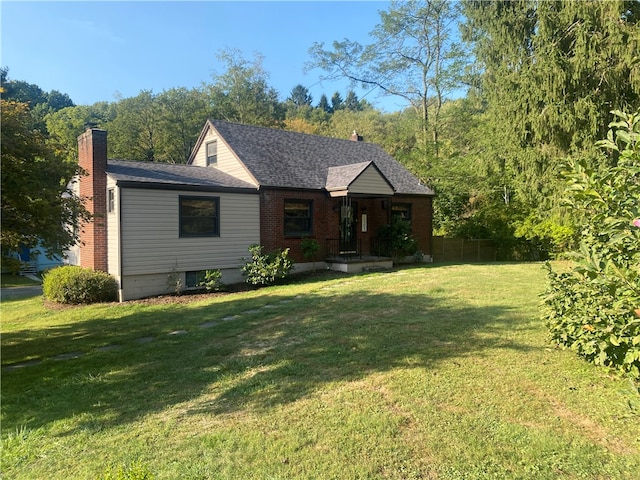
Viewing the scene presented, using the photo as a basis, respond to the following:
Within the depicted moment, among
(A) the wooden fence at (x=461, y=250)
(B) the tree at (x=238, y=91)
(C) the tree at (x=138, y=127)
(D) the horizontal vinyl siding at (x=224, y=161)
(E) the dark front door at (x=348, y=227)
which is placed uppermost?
(B) the tree at (x=238, y=91)

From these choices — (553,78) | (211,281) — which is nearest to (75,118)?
(211,281)

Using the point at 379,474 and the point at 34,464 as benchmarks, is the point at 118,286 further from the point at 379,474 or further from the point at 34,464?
the point at 379,474

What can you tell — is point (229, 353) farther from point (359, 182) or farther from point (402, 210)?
point (402, 210)

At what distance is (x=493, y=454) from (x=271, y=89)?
4171 centimetres

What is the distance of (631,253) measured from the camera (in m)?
3.55

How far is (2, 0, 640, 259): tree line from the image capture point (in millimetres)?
12586

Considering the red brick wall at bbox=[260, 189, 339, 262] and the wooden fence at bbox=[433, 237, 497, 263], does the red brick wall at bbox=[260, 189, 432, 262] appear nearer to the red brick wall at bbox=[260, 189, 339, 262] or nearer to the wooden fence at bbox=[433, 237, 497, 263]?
the red brick wall at bbox=[260, 189, 339, 262]

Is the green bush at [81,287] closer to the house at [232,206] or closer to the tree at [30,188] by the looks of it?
the house at [232,206]

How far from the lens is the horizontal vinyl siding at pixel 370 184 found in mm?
14133

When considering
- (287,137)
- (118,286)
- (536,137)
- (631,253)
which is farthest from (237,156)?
(631,253)

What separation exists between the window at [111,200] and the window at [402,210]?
10342mm

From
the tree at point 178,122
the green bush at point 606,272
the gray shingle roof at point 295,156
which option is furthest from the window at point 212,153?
the tree at point 178,122

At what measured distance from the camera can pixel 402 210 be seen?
675 inches

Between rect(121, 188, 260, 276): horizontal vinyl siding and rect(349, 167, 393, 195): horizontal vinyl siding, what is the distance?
11.6ft
